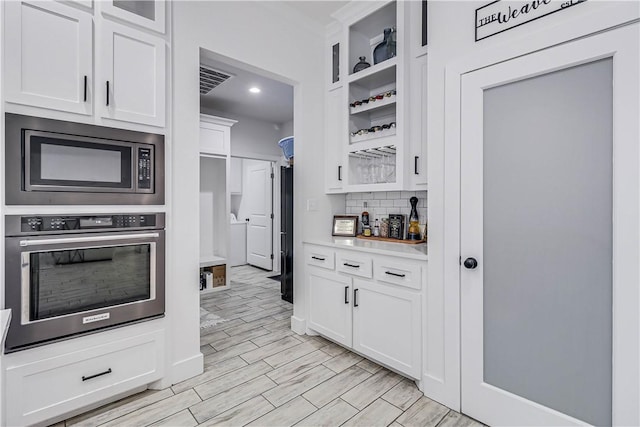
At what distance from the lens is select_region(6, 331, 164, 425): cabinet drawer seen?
163cm

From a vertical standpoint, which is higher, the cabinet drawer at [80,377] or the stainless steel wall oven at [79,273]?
the stainless steel wall oven at [79,273]

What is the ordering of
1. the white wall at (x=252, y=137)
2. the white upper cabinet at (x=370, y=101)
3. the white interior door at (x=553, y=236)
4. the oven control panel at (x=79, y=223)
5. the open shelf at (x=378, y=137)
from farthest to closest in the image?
the white wall at (x=252, y=137), the open shelf at (x=378, y=137), the white upper cabinet at (x=370, y=101), the oven control panel at (x=79, y=223), the white interior door at (x=553, y=236)

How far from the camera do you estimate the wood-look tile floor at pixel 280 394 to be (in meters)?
1.82

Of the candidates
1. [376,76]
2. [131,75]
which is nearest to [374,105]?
[376,76]

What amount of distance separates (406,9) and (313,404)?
2.93 m

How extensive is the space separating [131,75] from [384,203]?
2.25 meters

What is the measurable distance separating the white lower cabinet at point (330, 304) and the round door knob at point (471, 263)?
0.96 m

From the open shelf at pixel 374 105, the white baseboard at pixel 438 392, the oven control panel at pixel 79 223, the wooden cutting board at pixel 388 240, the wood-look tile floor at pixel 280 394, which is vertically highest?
the open shelf at pixel 374 105

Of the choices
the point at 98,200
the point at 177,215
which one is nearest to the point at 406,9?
the point at 177,215

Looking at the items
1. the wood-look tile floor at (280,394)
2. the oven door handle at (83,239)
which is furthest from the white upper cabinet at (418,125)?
the oven door handle at (83,239)

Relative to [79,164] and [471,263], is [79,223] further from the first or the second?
[471,263]

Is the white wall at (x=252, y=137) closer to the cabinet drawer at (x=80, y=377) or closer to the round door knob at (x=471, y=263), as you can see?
the cabinet drawer at (x=80, y=377)

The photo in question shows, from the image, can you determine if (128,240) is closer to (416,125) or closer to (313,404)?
(313,404)

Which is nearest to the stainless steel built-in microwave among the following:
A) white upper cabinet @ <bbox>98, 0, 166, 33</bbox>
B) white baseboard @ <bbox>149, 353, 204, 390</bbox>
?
white upper cabinet @ <bbox>98, 0, 166, 33</bbox>
